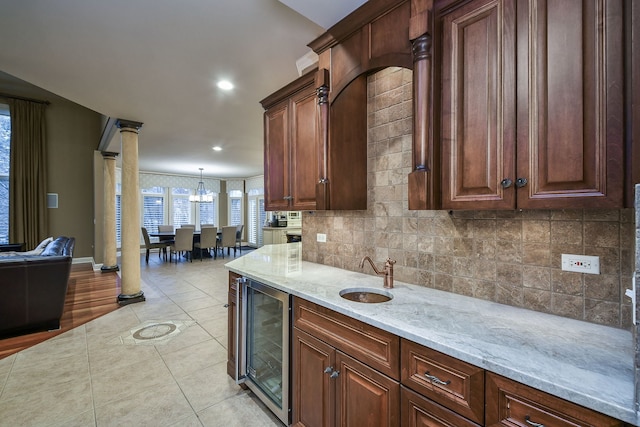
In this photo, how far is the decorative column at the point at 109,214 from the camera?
19.9 feet

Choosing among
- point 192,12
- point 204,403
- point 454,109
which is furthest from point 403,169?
point 204,403

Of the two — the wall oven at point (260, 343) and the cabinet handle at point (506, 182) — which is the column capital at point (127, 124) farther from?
the cabinet handle at point (506, 182)

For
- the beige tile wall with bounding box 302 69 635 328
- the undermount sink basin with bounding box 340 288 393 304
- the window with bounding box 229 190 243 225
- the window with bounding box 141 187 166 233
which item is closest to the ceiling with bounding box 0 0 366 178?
the beige tile wall with bounding box 302 69 635 328

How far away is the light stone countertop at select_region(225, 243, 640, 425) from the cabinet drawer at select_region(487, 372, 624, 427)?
0.03 m

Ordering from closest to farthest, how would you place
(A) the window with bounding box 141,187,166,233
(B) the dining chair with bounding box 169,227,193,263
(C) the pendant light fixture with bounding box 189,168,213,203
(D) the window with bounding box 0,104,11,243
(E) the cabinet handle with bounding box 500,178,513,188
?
(E) the cabinet handle with bounding box 500,178,513,188, (D) the window with bounding box 0,104,11,243, (B) the dining chair with bounding box 169,227,193,263, (C) the pendant light fixture with bounding box 189,168,213,203, (A) the window with bounding box 141,187,166,233

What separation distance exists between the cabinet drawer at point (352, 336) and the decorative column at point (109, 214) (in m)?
6.22

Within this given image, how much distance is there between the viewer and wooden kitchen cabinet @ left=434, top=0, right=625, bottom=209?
90cm

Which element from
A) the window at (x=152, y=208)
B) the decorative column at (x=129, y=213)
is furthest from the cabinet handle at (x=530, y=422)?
the window at (x=152, y=208)

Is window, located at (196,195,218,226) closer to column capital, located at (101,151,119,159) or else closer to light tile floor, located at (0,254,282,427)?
column capital, located at (101,151,119,159)

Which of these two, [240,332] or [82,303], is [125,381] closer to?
[240,332]

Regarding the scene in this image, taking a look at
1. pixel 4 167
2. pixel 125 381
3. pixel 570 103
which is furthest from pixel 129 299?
pixel 570 103

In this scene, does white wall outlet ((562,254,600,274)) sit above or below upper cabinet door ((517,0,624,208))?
below

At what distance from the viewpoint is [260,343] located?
83.9 inches

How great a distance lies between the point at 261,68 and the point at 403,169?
176 centimetres
